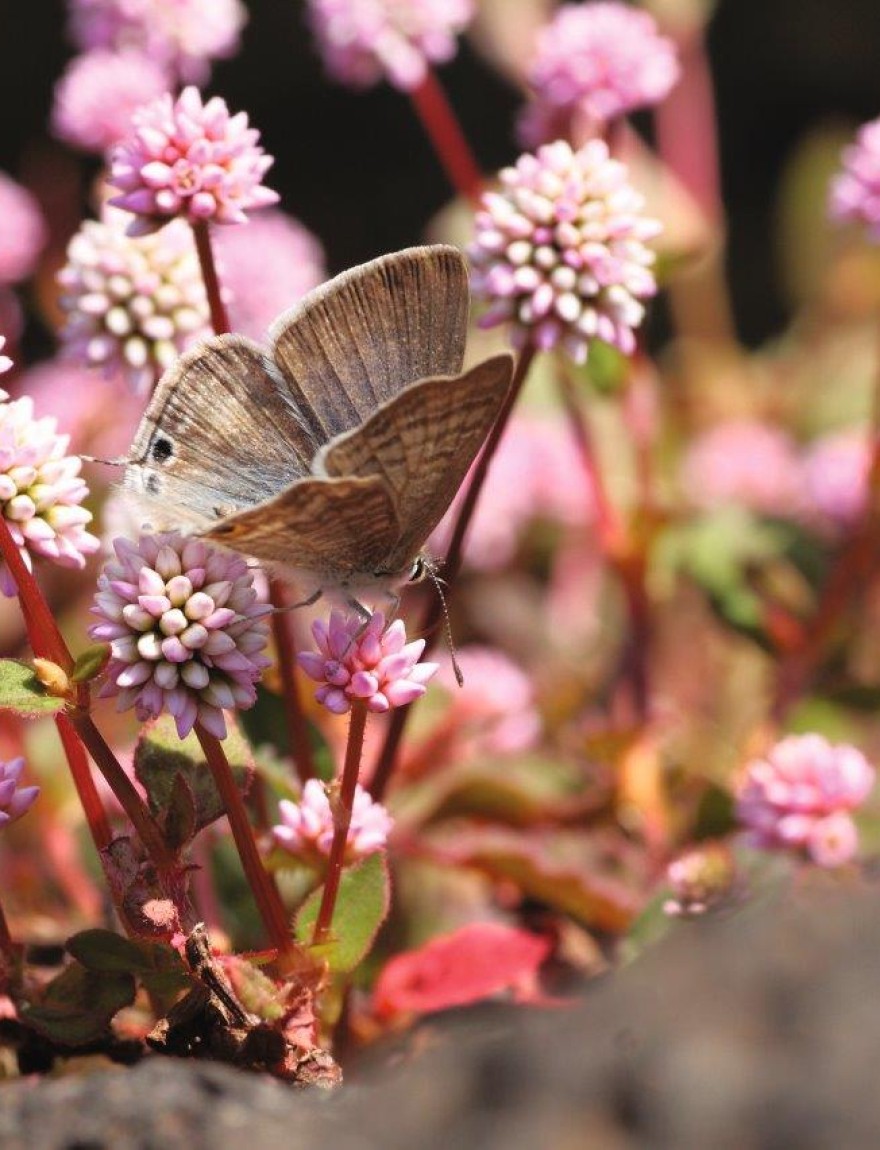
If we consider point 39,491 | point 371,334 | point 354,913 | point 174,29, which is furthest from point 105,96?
point 354,913

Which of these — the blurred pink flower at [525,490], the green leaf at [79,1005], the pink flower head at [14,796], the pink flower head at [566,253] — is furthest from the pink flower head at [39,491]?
the blurred pink flower at [525,490]

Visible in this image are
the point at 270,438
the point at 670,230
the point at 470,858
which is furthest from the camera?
the point at 670,230

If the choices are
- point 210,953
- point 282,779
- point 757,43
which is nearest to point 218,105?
point 282,779

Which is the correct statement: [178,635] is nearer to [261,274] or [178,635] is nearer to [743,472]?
[261,274]

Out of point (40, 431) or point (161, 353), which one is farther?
point (161, 353)

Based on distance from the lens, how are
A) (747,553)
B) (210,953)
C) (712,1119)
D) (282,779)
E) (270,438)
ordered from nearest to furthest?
(712,1119), (210,953), (270,438), (282,779), (747,553)

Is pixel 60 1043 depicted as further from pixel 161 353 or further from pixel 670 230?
pixel 670 230

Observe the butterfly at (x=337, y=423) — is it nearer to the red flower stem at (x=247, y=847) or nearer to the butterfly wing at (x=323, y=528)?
the butterfly wing at (x=323, y=528)

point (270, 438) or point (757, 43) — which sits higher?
point (270, 438)
